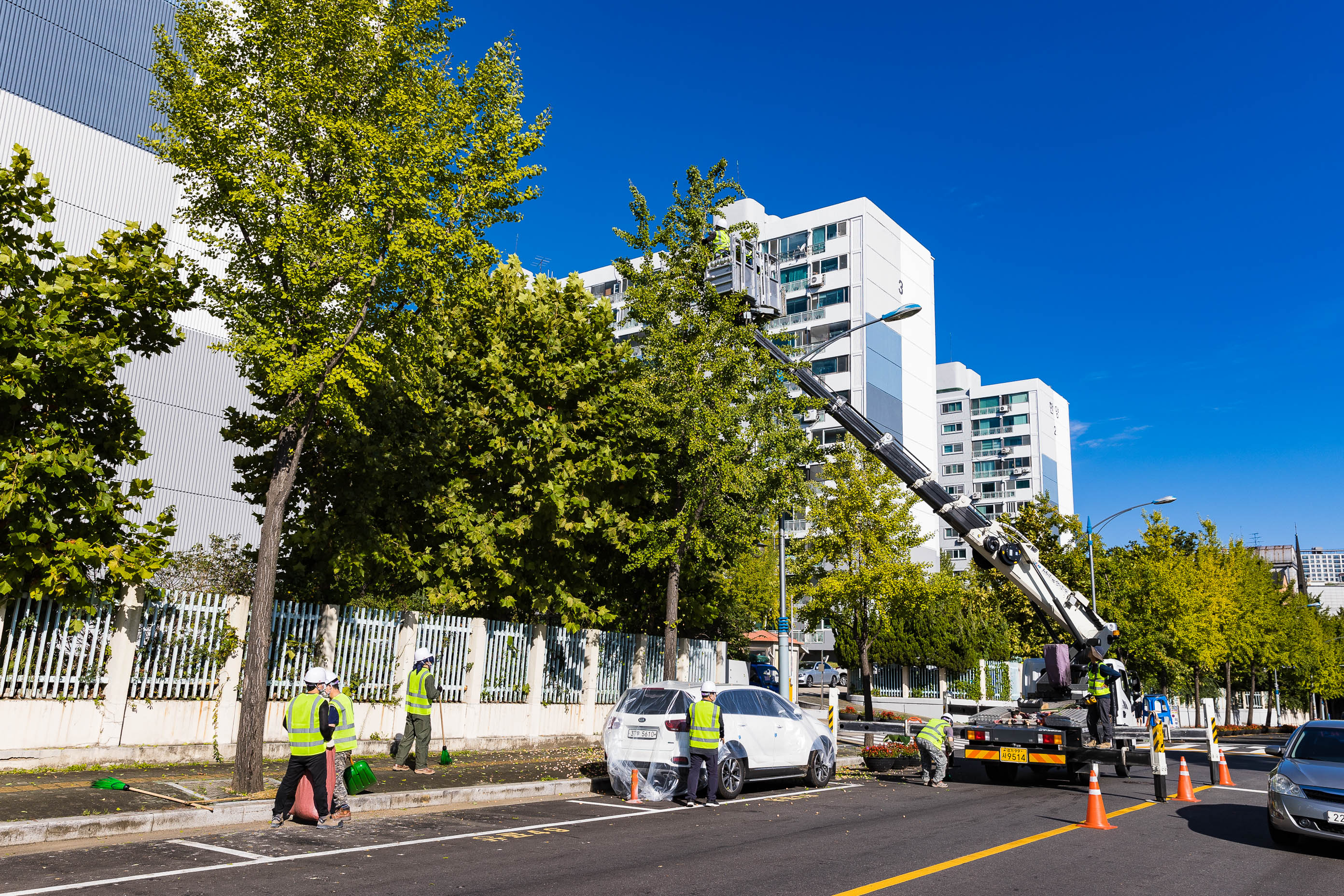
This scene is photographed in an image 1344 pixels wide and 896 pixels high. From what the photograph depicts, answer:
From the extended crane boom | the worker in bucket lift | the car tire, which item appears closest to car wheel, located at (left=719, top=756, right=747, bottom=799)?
the car tire

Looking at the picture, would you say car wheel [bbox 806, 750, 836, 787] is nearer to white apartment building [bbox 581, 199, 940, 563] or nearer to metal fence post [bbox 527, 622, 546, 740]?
metal fence post [bbox 527, 622, 546, 740]

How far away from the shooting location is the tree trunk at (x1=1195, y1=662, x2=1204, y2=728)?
47.6m

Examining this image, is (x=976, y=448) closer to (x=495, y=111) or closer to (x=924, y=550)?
(x=924, y=550)

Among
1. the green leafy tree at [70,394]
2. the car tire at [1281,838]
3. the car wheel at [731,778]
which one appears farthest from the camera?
the car wheel at [731,778]

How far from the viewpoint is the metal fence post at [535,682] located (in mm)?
18594

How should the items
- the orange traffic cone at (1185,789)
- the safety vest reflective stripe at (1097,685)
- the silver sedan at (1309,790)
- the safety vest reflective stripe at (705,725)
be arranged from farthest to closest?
1. the safety vest reflective stripe at (1097,685)
2. the orange traffic cone at (1185,789)
3. the safety vest reflective stripe at (705,725)
4. the silver sedan at (1309,790)

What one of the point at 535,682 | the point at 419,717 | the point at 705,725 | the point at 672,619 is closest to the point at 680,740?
the point at 705,725

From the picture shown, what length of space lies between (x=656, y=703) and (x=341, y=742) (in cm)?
444

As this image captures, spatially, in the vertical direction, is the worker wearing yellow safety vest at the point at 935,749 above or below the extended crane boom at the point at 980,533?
below

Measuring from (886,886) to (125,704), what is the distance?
34.0ft

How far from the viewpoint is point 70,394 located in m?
11.8

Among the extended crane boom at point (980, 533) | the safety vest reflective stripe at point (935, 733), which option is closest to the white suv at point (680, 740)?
the safety vest reflective stripe at point (935, 733)

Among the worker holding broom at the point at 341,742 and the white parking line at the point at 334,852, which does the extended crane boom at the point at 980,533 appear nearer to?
the white parking line at the point at 334,852

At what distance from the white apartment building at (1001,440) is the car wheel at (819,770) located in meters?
78.9
